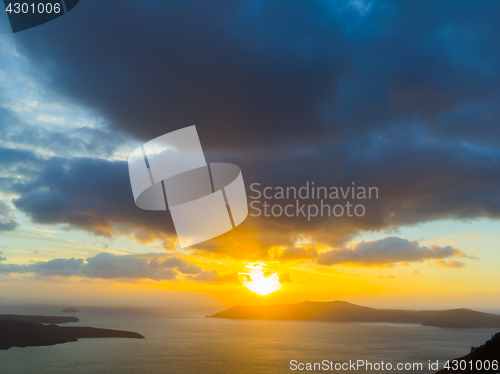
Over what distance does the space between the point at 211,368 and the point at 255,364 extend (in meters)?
18.0

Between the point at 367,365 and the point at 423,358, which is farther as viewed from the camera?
the point at 423,358

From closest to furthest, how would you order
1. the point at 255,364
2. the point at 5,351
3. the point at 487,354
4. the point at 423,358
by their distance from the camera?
the point at 487,354
the point at 255,364
the point at 423,358
the point at 5,351

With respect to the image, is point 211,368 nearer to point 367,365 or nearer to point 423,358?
point 367,365

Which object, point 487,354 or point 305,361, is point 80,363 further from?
point 487,354

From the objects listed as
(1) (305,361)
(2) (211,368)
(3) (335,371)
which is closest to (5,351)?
(2) (211,368)

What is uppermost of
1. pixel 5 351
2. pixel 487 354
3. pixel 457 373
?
pixel 487 354

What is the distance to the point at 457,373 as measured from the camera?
56312 millimetres

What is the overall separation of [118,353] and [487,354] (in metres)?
161

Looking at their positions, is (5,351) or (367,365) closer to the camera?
(367,365)

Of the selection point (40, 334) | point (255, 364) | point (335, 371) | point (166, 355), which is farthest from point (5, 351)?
point (335, 371)

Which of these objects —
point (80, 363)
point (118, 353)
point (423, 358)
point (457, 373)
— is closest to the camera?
point (457, 373)

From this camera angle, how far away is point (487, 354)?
5150 centimetres

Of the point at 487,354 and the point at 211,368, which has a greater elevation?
the point at 487,354

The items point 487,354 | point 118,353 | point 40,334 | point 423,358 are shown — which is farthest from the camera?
point 40,334
